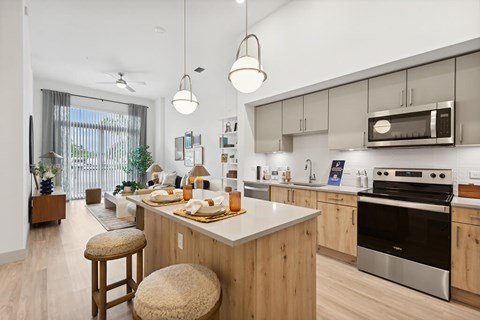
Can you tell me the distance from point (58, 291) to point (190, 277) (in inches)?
76.3

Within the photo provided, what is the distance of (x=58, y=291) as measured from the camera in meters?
2.26

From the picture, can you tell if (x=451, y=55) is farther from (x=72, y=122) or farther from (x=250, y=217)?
(x=72, y=122)

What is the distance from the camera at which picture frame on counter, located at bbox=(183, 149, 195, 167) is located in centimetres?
674

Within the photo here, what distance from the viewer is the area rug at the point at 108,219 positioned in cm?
431

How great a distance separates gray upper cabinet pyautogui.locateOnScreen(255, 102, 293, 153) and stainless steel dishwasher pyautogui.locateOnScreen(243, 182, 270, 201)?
651 mm

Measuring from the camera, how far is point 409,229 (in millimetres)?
2369

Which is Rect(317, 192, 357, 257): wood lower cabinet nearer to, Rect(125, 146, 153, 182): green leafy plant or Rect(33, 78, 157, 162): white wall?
Rect(125, 146, 153, 182): green leafy plant

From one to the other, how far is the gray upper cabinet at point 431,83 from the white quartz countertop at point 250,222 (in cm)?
194

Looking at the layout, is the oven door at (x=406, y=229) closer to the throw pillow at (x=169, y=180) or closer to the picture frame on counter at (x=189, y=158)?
the picture frame on counter at (x=189, y=158)

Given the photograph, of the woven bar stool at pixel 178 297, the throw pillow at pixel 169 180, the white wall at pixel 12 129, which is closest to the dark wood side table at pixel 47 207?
the white wall at pixel 12 129

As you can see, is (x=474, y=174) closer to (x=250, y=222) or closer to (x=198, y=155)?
(x=250, y=222)

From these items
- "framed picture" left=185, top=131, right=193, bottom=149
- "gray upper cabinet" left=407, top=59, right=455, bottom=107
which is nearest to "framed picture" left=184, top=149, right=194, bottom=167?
"framed picture" left=185, top=131, right=193, bottom=149

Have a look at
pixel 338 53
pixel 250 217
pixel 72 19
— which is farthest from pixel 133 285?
pixel 72 19

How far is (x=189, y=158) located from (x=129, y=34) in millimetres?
3543
